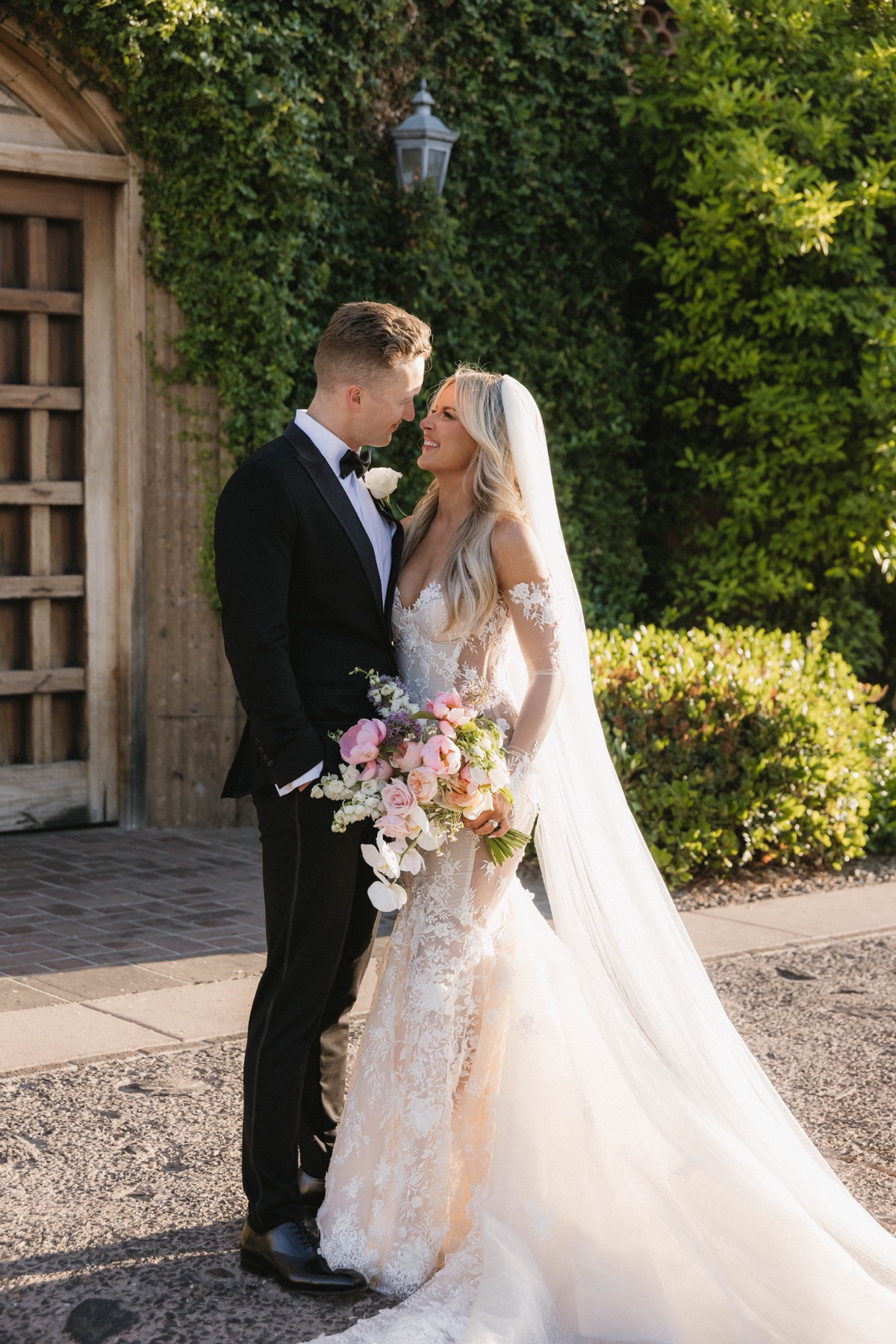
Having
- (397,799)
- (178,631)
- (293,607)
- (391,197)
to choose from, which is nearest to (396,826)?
(397,799)

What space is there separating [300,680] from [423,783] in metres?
0.39

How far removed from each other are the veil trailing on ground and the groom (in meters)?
0.37

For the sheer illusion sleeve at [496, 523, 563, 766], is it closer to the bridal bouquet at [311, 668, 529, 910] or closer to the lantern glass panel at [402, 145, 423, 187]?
the bridal bouquet at [311, 668, 529, 910]

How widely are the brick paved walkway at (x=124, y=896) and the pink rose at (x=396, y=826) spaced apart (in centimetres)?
249

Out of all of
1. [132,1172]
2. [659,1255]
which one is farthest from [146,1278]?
[659,1255]

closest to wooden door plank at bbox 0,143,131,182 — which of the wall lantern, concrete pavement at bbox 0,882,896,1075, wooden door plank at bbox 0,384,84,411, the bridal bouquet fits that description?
wooden door plank at bbox 0,384,84,411

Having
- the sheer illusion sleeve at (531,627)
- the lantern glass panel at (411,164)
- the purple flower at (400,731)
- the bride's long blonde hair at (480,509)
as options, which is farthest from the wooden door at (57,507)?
the purple flower at (400,731)

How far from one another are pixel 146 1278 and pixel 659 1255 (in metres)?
1.09

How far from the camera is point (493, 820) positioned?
3.15 m

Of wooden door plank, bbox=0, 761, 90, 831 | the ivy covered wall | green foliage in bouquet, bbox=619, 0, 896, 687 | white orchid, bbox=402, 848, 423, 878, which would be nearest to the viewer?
Answer: white orchid, bbox=402, 848, 423, 878

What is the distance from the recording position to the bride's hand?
3141mm

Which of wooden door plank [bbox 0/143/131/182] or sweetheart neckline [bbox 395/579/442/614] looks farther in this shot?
wooden door plank [bbox 0/143/131/182]

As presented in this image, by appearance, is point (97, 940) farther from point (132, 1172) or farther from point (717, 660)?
point (717, 660)

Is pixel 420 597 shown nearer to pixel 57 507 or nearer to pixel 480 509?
pixel 480 509
